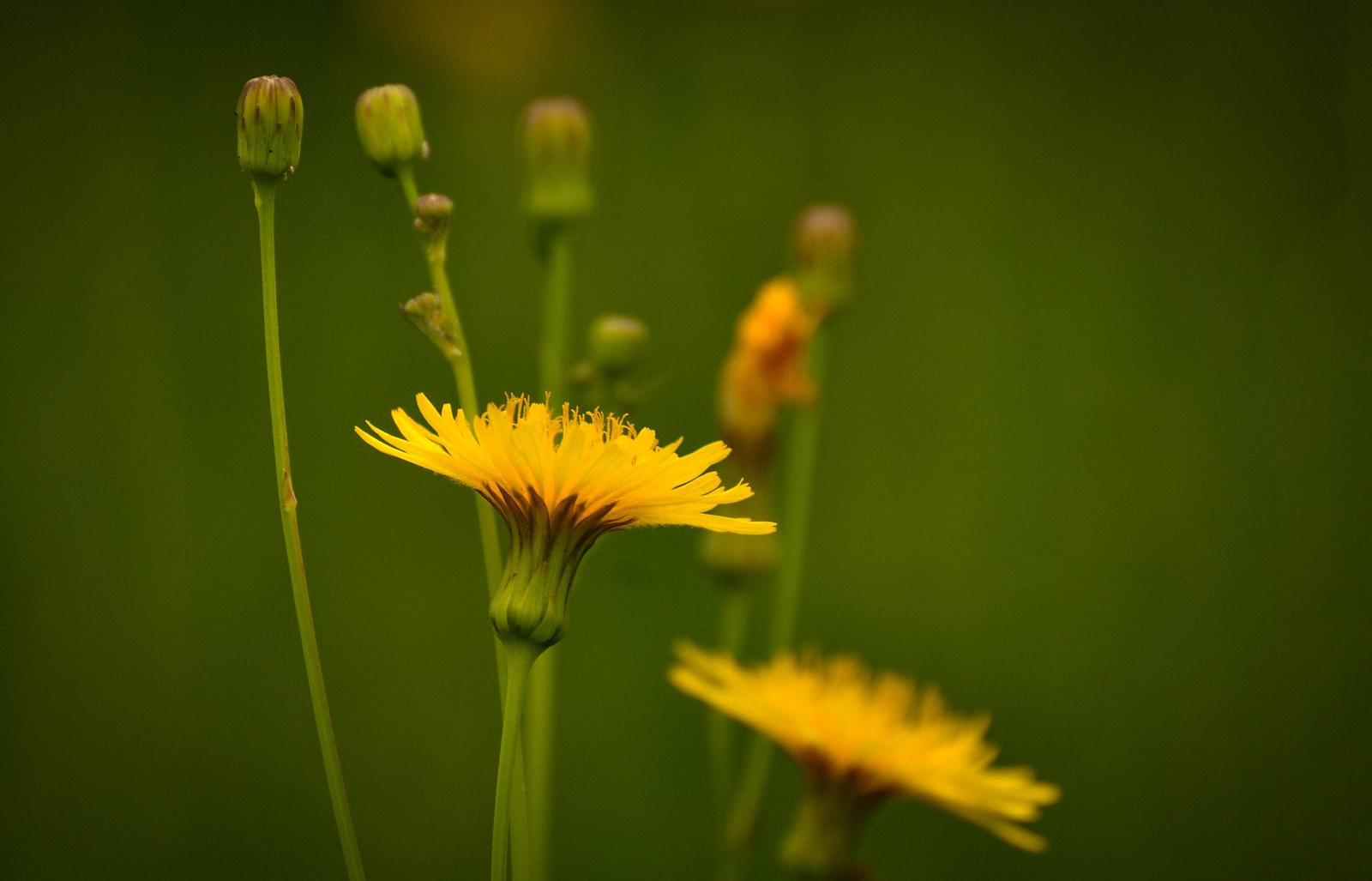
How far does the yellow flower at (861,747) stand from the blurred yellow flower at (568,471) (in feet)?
0.51

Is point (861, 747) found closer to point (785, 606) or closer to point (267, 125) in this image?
point (785, 606)

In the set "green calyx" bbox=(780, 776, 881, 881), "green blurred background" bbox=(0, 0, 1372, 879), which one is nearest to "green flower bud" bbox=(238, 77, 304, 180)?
"green calyx" bbox=(780, 776, 881, 881)

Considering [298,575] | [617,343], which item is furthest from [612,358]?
[298,575]

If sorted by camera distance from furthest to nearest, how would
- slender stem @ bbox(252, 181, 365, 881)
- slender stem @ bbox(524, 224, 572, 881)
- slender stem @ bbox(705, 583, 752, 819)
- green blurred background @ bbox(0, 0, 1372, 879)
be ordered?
green blurred background @ bbox(0, 0, 1372, 879), slender stem @ bbox(705, 583, 752, 819), slender stem @ bbox(524, 224, 572, 881), slender stem @ bbox(252, 181, 365, 881)

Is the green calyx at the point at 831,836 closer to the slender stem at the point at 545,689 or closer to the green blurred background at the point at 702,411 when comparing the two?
the slender stem at the point at 545,689

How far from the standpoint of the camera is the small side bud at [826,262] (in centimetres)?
63

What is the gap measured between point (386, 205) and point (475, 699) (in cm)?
50

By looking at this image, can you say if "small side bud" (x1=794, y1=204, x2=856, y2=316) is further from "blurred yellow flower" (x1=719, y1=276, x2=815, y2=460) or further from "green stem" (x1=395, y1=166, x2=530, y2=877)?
"green stem" (x1=395, y1=166, x2=530, y2=877)

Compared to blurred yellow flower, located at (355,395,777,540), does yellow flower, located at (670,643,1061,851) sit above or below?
below

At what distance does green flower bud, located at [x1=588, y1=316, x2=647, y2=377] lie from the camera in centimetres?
51

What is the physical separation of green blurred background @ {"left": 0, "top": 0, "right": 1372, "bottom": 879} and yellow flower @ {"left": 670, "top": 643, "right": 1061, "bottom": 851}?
1.45 ft

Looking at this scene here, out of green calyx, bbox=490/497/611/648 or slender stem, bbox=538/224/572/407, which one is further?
slender stem, bbox=538/224/572/407

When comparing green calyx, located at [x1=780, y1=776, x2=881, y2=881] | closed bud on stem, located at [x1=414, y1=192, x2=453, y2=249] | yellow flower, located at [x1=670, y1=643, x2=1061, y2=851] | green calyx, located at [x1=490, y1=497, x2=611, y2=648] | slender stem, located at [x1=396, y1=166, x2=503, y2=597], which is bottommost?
green calyx, located at [x1=780, y1=776, x2=881, y2=881]

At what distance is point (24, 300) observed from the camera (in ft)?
2.93
